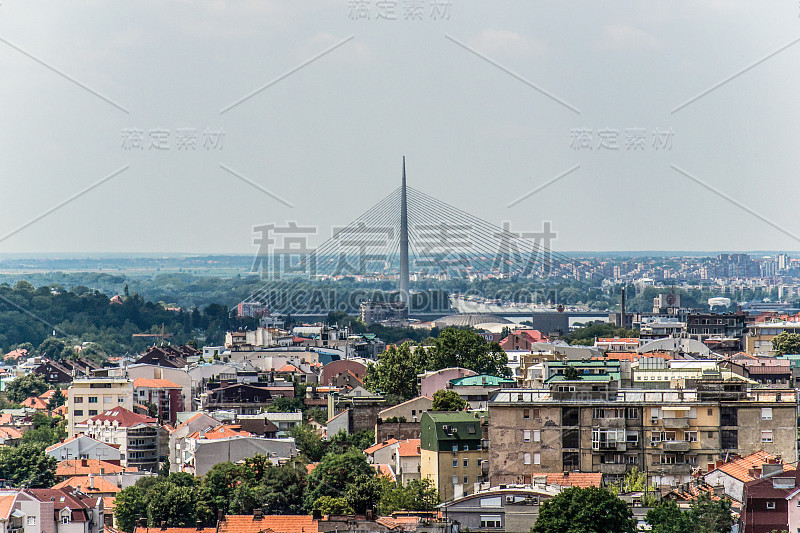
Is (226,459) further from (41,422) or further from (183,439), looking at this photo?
(41,422)

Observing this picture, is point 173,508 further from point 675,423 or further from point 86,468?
point 86,468

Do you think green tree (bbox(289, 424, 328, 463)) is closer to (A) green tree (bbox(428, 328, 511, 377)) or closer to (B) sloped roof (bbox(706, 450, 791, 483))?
(A) green tree (bbox(428, 328, 511, 377))

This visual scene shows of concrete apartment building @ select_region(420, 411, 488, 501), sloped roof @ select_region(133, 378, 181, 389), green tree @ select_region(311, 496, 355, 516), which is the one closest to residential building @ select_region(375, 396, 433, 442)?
concrete apartment building @ select_region(420, 411, 488, 501)

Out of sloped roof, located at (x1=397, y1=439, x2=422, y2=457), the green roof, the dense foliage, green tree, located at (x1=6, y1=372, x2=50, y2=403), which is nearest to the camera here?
the dense foliage

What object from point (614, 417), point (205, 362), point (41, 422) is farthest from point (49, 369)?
point (614, 417)

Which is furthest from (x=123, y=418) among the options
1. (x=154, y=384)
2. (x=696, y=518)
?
(x=696, y=518)

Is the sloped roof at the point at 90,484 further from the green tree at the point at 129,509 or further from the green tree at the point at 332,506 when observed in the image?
the green tree at the point at 332,506
